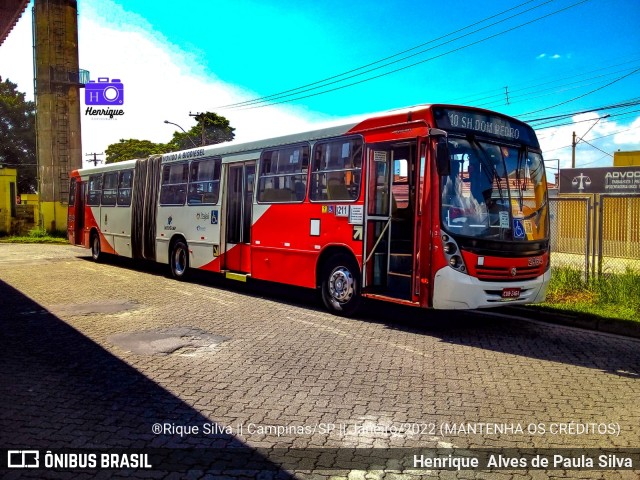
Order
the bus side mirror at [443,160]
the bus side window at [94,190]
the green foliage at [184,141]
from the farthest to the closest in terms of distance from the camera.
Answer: the green foliage at [184,141] → the bus side window at [94,190] → the bus side mirror at [443,160]

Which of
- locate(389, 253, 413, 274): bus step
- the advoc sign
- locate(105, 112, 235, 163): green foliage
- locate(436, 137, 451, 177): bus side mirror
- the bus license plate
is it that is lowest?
the bus license plate

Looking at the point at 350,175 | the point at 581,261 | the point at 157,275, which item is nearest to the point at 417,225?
the point at 350,175

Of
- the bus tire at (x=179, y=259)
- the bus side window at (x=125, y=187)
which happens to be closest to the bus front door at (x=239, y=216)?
the bus tire at (x=179, y=259)

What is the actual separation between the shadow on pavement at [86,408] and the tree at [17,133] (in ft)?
217

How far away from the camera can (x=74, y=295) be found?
11164mm

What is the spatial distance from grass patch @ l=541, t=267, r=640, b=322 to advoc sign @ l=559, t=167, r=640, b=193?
2114cm

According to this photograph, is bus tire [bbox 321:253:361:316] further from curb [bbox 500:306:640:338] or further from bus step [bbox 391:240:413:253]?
curb [bbox 500:306:640:338]

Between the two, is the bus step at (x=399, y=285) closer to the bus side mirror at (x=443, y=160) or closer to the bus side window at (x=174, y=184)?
the bus side mirror at (x=443, y=160)

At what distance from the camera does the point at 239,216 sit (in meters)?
12.1

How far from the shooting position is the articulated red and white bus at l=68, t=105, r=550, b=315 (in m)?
7.84

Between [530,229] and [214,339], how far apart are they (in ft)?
16.2

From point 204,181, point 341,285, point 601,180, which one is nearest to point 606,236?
point 341,285

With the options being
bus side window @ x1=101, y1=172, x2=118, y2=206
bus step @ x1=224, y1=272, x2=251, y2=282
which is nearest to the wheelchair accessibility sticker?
bus step @ x1=224, y1=272, x2=251, y2=282

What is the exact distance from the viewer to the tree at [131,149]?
7579 centimetres
